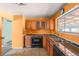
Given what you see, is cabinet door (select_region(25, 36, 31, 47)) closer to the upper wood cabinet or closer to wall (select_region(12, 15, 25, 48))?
wall (select_region(12, 15, 25, 48))

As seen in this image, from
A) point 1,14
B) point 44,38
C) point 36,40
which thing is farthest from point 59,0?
point 36,40

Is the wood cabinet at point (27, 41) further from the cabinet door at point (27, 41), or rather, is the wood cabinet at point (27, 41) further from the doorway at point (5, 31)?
the doorway at point (5, 31)

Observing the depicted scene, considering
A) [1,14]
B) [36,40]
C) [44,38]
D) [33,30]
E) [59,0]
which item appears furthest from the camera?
[33,30]

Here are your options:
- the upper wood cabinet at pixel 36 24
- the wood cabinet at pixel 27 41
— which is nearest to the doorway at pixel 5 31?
the wood cabinet at pixel 27 41

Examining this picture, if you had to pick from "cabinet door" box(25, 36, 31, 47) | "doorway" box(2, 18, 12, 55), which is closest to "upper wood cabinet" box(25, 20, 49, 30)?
"cabinet door" box(25, 36, 31, 47)

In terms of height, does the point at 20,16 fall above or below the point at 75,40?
above

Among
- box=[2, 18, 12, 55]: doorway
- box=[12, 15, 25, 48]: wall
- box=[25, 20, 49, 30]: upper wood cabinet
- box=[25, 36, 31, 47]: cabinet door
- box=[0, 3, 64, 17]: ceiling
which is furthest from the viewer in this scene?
box=[25, 20, 49, 30]: upper wood cabinet

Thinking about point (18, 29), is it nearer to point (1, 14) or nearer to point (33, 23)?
point (33, 23)

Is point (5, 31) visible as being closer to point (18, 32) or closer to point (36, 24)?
point (18, 32)

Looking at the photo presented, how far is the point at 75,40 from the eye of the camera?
2.09 metres

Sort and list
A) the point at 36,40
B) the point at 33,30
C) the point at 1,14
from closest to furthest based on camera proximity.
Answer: the point at 1,14 → the point at 36,40 → the point at 33,30

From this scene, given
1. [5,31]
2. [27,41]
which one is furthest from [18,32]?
[5,31]

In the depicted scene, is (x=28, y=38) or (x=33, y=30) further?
(x=33, y=30)

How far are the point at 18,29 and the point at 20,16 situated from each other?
1.43ft
